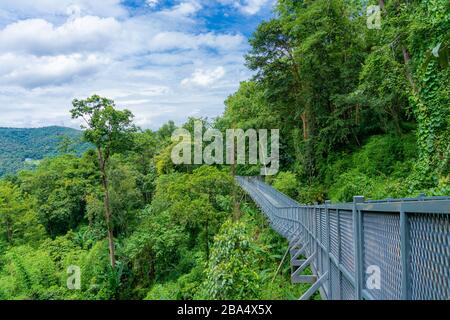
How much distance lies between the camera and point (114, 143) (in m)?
16.9

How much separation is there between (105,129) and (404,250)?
54.9 feet

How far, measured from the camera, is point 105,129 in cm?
1667

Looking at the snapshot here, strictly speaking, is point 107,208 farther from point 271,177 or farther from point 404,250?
point 404,250

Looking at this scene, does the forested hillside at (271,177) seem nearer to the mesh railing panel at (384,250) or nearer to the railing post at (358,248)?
the railing post at (358,248)

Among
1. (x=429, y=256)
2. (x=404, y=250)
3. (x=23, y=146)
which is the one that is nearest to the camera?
(x=429, y=256)

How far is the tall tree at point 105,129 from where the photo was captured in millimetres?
16156

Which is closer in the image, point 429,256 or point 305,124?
point 429,256

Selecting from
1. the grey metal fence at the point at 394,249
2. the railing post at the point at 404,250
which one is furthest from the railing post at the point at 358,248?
the railing post at the point at 404,250

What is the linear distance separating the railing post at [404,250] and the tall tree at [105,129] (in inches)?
641

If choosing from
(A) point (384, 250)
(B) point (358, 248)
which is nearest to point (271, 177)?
(B) point (358, 248)

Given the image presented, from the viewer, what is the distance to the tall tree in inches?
636

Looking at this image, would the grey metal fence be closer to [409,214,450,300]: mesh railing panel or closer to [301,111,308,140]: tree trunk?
[409,214,450,300]: mesh railing panel
